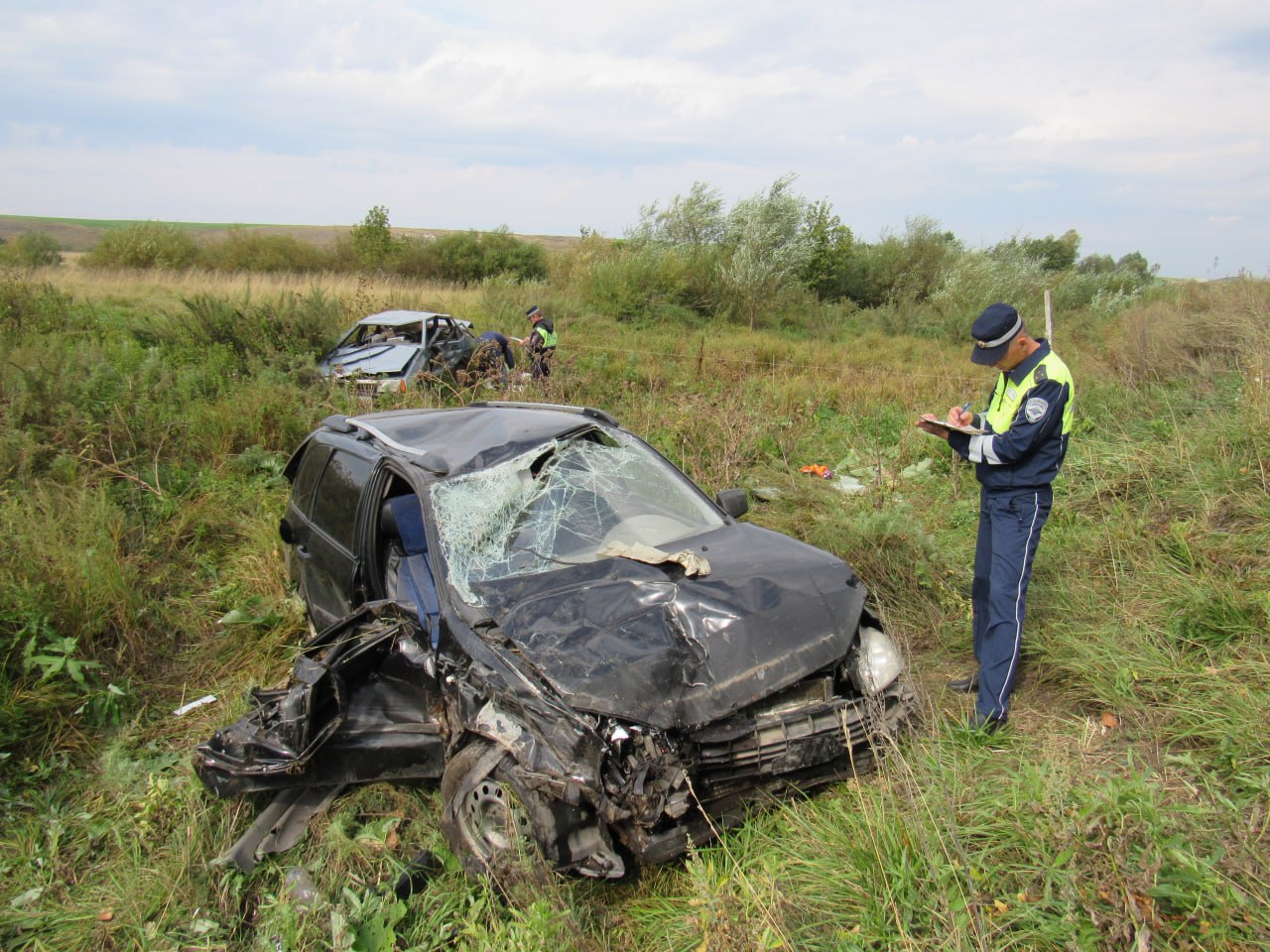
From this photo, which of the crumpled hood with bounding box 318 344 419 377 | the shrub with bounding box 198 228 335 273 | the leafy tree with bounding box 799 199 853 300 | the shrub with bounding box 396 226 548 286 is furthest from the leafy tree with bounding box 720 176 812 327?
the shrub with bounding box 198 228 335 273

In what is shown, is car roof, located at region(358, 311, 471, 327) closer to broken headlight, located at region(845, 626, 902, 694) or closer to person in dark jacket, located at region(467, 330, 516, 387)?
person in dark jacket, located at region(467, 330, 516, 387)

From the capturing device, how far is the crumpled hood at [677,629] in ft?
8.61

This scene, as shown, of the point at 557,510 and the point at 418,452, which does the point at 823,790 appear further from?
the point at 418,452

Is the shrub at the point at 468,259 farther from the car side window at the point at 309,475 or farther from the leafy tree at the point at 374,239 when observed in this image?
the car side window at the point at 309,475

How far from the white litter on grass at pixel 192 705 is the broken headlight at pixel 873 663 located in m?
3.56

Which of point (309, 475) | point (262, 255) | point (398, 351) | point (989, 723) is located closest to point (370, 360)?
point (398, 351)

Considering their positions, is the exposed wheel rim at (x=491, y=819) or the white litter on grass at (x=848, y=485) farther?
the white litter on grass at (x=848, y=485)

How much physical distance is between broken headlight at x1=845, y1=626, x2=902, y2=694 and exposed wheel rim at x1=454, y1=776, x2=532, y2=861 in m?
1.41

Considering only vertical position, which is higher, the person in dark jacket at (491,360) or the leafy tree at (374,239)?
the leafy tree at (374,239)

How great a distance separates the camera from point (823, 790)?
2.89m

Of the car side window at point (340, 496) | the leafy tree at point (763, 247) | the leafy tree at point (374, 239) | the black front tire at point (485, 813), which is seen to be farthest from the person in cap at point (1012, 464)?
the leafy tree at point (374, 239)

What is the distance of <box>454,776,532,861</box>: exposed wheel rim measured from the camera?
2615 mm

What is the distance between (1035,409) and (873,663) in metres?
1.41

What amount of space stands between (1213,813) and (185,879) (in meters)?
3.61
